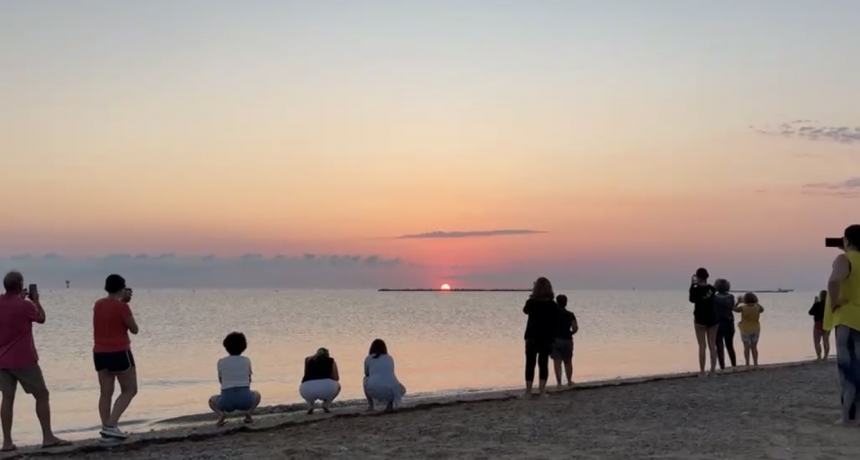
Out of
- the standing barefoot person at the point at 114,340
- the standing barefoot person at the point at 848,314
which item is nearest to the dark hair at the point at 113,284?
the standing barefoot person at the point at 114,340

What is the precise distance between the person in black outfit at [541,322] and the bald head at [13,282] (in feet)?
22.2

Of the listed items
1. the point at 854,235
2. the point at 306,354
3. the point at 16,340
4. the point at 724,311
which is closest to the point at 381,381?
the point at 16,340

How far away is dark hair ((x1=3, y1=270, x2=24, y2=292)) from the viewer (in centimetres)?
897

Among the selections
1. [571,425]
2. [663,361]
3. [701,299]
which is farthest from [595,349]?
[571,425]

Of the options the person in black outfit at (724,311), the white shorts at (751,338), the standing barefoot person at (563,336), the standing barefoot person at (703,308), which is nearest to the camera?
the standing barefoot person at (563,336)

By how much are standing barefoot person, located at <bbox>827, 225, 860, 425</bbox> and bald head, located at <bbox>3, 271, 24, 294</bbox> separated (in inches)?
335

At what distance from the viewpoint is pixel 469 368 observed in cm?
3047

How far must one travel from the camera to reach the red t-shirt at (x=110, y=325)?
9414 mm

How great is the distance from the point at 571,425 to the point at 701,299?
6.16 m

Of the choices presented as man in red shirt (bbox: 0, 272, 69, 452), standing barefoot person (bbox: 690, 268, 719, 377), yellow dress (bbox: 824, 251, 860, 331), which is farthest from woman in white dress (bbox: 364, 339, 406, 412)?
yellow dress (bbox: 824, 251, 860, 331)

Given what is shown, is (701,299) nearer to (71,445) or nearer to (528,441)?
(528,441)

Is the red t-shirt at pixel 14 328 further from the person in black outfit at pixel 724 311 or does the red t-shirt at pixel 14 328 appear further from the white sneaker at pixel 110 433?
the person in black outfit at pixel 724 311

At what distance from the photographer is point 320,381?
1276cm

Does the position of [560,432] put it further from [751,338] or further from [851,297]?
[751,338]
